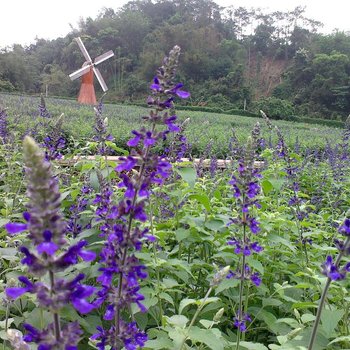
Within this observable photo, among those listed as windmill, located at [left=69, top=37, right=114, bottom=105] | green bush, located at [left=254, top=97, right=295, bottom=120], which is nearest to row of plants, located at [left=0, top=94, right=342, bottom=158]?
windmill, located at [left=69, top=37, right=114, bottom=105]

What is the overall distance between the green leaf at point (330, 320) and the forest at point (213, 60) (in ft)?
181

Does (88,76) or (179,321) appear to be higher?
(88,76)

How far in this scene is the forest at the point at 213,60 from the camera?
226 feet

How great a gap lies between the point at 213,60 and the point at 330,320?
85.1 metres

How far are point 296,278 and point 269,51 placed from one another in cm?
10467

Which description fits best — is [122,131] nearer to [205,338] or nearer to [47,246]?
[205,338]

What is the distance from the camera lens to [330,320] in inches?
94.3

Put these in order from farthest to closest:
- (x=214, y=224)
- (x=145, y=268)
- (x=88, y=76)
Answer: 1. (x=88, y=76)
2. (x=214, y=224)
3. (x=145, y=268)

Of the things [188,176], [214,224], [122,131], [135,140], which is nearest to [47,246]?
[135,140]

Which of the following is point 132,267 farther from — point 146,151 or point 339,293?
point 339,293

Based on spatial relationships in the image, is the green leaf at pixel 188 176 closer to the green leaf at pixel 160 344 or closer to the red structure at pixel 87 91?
the green leaf at pixel 160 344

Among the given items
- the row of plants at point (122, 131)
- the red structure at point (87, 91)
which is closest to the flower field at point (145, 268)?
the row of plants at point (122, 131)

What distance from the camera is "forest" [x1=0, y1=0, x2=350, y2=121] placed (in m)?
69.0

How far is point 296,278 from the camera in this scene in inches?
137
